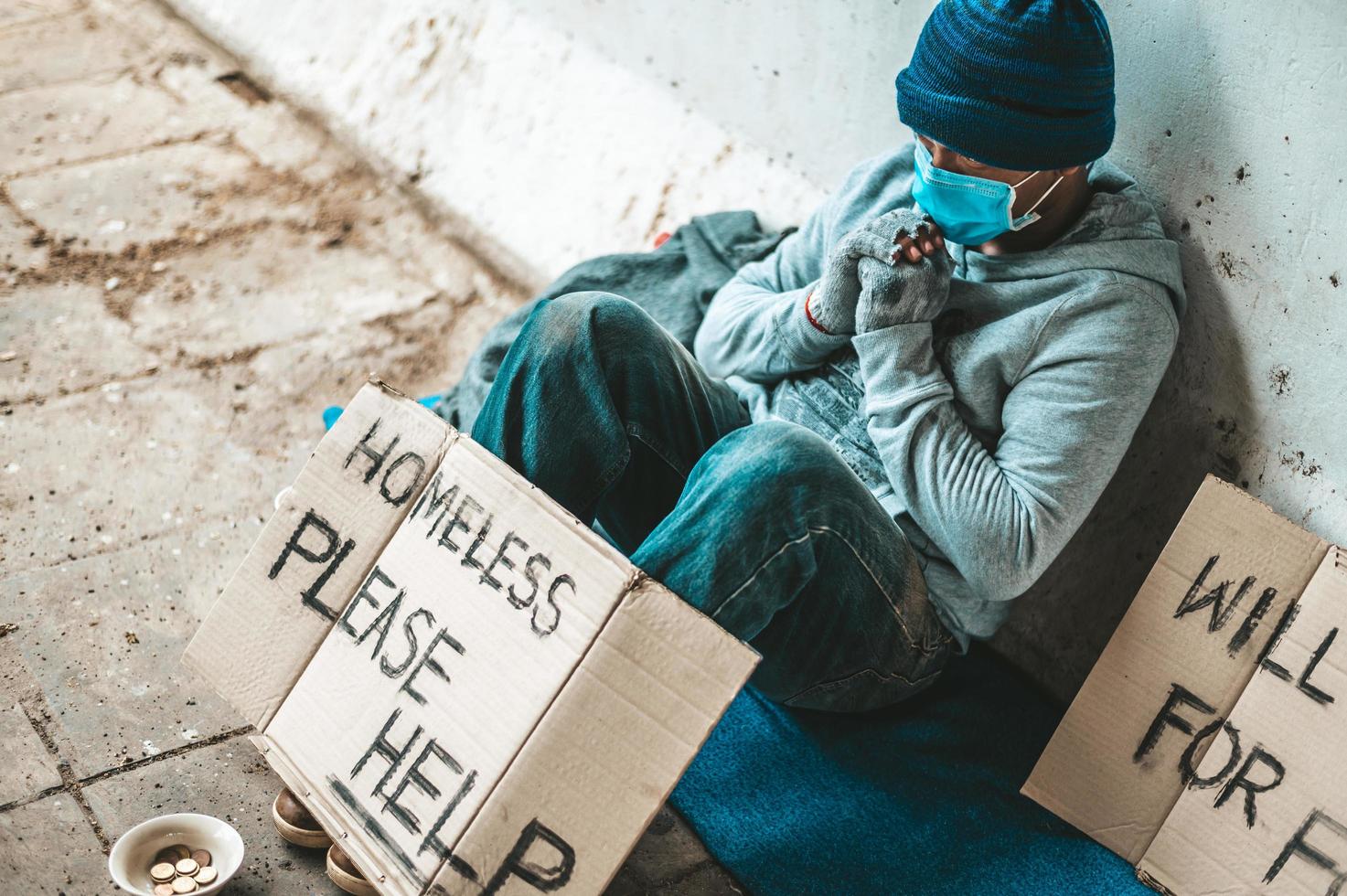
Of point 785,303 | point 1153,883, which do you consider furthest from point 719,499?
point 1153,883

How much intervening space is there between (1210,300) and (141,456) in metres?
2.19

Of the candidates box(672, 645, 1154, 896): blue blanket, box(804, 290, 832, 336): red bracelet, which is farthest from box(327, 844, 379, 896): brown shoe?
box(804, 290, 832, 336): red bracelet

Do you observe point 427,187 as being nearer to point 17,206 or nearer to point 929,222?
point 17,206

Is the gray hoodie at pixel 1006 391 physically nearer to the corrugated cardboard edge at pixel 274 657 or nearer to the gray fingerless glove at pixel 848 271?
the gray fingerless glove at pixel 848 271

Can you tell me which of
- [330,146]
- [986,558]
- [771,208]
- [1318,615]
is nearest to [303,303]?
[330,146]

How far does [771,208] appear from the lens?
296 cm

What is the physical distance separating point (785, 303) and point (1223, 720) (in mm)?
996

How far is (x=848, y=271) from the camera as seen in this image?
83.0 inches

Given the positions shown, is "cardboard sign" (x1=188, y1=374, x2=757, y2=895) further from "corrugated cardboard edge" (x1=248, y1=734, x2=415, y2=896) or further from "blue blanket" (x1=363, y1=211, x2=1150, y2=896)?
"blue blanket" (x1=363, y1=211, x2=1150, y2=896)

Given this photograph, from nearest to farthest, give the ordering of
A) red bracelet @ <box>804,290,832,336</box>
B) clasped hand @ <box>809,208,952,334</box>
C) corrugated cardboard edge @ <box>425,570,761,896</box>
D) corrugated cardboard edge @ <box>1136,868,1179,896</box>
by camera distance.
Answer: corrugated cardboard edge @ <box>425,570,761,896</box>, corrugated cardboard edge @ <box>1136,868,1179,896</box>, clasped hand @ <box>809,208,952,334</box>, red bracelet @ <box>804,290,832,336</box>

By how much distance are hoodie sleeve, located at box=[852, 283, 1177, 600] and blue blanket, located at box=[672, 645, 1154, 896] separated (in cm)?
41

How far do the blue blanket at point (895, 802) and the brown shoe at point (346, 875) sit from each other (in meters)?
0.55

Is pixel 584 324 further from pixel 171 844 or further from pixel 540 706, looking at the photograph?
pixel 171 844

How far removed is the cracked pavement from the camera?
208 centimetres
